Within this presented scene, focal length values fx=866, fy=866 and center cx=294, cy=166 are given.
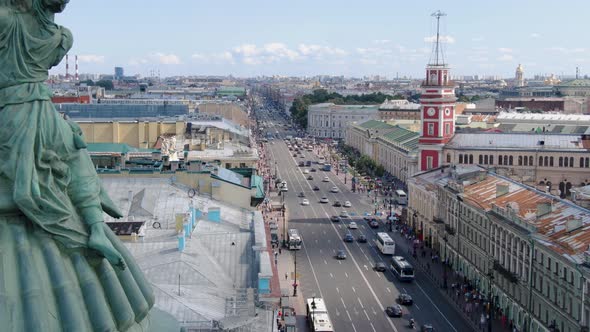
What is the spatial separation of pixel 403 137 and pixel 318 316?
69765 mm

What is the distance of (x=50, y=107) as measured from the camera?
13.5 m

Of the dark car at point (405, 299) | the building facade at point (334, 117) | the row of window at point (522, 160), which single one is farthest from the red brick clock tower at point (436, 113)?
the building facade at point (334, 117)

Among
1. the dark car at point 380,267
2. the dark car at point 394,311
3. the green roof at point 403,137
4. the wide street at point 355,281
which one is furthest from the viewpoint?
the green roof at point 403,137

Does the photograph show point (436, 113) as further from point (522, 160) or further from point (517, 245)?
point (517, 245)

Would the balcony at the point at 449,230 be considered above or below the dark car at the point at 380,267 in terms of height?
above

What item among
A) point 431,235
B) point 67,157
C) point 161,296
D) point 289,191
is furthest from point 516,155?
point 67,157

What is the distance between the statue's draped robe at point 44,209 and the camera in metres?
12.4

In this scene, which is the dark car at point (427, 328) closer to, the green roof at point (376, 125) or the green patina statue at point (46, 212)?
the green patina statue at point (46, 212)

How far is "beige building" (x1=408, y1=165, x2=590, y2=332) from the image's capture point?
125 ft

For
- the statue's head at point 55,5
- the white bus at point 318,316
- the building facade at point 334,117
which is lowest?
the white bus at point 318,316

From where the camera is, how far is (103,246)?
43.2 feet

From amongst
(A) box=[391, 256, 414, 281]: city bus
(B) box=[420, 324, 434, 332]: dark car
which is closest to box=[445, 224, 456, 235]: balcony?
(A) box=[391, 256, 414, 281]: city bus

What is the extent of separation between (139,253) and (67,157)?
18789mm

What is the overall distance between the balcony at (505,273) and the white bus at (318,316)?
31.8 ft
